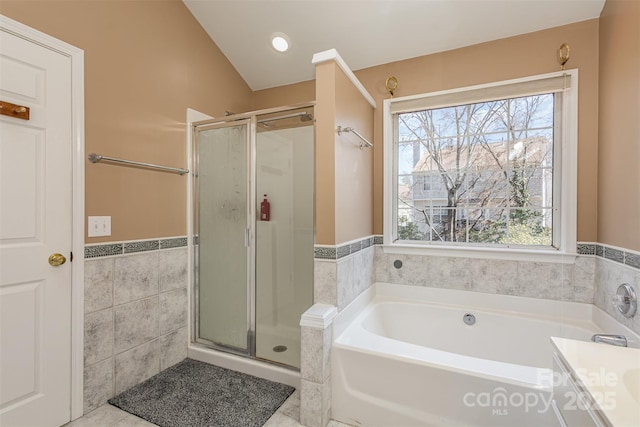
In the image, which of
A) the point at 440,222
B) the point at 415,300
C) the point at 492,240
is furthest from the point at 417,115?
the point at 415,300

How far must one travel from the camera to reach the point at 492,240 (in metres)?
2.29

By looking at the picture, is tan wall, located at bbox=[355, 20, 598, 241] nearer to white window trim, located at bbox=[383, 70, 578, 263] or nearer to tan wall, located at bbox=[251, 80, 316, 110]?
white window trim, located at bbox=[383, 70, 578, 263]

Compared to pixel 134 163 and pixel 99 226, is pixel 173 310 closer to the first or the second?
pixel 99 226

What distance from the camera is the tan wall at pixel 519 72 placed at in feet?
6.39

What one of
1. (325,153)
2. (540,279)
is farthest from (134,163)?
(540,279)

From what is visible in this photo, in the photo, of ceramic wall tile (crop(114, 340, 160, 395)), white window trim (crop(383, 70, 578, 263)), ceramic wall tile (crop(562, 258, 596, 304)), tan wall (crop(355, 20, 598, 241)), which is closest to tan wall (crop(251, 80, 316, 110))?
tan wall (crop(355, 20, 598, 241))

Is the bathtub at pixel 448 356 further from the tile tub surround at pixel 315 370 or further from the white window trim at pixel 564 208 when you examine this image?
the white window trim at pixel 564 208

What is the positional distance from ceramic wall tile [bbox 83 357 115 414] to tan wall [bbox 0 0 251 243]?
2.47 ft

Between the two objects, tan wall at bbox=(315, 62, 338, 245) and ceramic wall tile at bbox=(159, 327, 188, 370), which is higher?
tan wall at bbox=(315, 62, 338, 245)

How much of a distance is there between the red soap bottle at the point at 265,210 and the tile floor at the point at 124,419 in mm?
1249

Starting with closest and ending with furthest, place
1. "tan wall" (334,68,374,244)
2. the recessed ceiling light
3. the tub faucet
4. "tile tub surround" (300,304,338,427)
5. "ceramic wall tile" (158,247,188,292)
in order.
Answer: the tub faucet → "tile tub surround" (300,304,338,427) → "tan wall" (334,68,374,244) → "ceramic wall tile" (158,247,188,292) → the recessed ceiling light

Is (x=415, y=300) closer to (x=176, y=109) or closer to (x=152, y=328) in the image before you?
(x=152, y=328)

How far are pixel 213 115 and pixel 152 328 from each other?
1738mm

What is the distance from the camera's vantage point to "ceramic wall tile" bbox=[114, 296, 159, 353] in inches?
73.9
